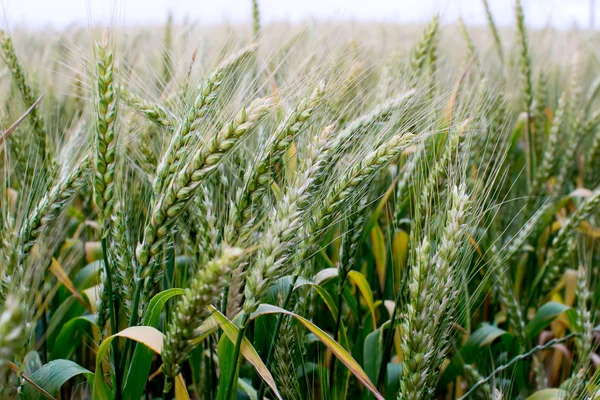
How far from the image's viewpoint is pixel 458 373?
4.80 ft

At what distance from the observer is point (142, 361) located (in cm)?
100

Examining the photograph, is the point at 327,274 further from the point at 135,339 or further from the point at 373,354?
the point at 135,339

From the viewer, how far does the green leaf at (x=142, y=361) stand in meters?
0.99

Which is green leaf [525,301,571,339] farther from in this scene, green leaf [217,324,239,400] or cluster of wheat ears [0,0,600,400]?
green leaf [217,324,239,400]

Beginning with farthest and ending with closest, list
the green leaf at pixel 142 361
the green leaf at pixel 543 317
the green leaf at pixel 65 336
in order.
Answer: the green leaf at pixel 543 317, the green leaf at pixel 65 336, the green leaf at pixel 142 361

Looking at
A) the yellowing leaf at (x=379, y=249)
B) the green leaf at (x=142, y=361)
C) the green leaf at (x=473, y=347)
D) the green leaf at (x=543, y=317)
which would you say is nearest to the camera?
the green leaf at (x=142, y=361)

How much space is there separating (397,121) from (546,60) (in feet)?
7.10

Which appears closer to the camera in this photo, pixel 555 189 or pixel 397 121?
pixel 397 121

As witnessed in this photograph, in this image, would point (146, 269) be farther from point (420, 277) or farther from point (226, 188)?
point (420, 277)

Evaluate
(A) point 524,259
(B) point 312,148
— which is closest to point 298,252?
(B) point 312,148

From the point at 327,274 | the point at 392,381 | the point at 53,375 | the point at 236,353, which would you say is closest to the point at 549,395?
the point at 392,381

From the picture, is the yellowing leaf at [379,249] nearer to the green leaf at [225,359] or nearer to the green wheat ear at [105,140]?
the green leaf at [225,359]

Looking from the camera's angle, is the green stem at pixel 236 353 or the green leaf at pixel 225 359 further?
the green leaf at pixel 225 359

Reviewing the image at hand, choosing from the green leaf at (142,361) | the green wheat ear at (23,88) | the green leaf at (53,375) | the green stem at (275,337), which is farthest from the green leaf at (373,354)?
the green wheat ear at (23,88)
